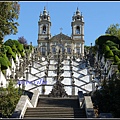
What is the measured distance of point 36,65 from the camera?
43312 mm

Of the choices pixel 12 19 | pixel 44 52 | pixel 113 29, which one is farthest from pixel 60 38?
pixel 12 19

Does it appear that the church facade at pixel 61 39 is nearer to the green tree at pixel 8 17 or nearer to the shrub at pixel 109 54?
the shrub at pixel 109 54

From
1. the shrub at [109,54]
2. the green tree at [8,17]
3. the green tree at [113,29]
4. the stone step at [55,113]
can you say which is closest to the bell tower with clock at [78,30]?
the green tree at [113,29]

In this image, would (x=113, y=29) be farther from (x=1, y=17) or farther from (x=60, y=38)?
(x=1, y=17)

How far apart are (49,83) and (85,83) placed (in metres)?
4.04

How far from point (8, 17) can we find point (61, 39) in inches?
2505

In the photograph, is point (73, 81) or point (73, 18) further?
point (73, 18)

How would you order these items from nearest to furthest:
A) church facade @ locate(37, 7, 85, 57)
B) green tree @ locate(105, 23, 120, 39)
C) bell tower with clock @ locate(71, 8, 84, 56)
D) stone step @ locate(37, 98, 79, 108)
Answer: stone step @ locate(37, 98, 79, 108) < green tree @ locate(105, 23, 120, 39) < church facade @ locate(37, 7, 85, 57) < bell tower with clock @ locate(71, 8, 84, 56)

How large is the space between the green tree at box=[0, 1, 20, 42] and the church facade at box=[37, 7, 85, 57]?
5960cm

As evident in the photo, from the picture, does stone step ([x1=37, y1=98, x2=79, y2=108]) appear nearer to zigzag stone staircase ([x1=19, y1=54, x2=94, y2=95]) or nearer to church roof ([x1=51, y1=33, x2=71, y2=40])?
zigzag stone staircase ([x1=19, y1=54, x2=94, y2=95])

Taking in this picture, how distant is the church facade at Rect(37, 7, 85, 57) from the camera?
78750mm

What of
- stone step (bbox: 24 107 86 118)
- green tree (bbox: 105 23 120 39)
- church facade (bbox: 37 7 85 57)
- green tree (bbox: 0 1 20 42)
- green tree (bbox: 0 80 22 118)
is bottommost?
stone step (bbox: 24 107 86 118)

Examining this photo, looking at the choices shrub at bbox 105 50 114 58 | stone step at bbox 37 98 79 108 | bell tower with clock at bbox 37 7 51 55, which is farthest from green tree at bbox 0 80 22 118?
bell tower with clock at bbox 37 7 51 55

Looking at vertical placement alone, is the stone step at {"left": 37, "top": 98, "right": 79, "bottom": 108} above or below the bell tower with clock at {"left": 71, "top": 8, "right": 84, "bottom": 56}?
below
